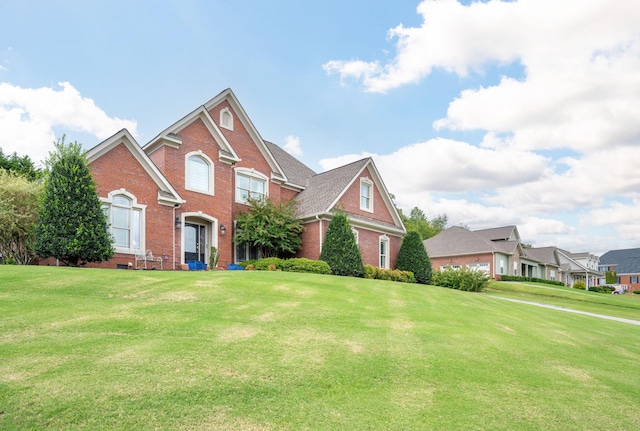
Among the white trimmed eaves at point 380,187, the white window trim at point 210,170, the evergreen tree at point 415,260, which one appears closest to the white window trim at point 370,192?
the white trimmed eaves at point 380,187

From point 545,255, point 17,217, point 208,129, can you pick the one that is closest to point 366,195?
point 208,129

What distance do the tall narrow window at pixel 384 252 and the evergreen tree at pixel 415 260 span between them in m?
0.81

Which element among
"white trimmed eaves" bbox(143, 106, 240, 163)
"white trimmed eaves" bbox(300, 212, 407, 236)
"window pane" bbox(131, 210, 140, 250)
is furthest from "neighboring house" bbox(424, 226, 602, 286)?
"window pane" bbox(131, 210, 140, 250)

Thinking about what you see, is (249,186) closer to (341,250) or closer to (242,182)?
(242,182)

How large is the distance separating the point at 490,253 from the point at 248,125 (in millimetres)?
29552

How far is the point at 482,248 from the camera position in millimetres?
42438

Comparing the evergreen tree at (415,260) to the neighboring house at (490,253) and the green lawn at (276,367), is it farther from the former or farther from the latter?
the neighboring house at (490,253)

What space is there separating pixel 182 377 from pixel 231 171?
17.9 metres

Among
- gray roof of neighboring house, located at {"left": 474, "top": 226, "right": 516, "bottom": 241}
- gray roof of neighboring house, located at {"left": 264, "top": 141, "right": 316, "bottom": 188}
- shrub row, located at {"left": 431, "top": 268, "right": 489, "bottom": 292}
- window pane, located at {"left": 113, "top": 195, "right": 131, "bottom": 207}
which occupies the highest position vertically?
gray roof of neighboring house, located at {"left": 264, "top": 141, "right": 316, "bottom": 188}

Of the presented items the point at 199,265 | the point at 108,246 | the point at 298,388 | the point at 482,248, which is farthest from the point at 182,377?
the point at 482,248

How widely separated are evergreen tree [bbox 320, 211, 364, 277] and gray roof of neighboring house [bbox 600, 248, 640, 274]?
79.5 metres

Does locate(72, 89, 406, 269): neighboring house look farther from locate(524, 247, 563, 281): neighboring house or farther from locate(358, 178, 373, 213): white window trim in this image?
locate(524, 247, 563, 281): neighboring house

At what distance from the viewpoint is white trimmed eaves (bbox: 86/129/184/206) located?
55.1 feet

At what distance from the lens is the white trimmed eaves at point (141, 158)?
1678cm
